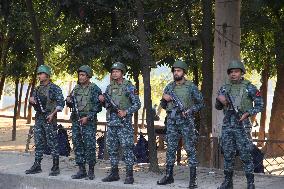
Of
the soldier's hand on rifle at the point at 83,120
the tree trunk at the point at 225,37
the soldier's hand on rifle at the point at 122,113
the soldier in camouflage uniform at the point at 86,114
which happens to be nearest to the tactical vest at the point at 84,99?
the soldier in camouflage uniform at the point at 86,114

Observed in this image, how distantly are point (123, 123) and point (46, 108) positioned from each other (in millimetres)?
1417

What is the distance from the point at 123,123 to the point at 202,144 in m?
2.49

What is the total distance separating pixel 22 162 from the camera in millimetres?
10109

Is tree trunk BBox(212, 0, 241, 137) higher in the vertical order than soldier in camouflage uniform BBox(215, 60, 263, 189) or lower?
higher

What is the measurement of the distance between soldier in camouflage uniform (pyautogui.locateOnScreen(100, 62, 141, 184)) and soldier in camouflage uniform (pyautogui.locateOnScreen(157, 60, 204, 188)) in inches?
22.2

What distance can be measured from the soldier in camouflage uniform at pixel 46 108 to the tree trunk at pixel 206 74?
9.42 ft

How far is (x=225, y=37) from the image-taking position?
9.89 m

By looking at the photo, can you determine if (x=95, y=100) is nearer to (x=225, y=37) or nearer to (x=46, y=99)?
Result: (x=46, y=99)

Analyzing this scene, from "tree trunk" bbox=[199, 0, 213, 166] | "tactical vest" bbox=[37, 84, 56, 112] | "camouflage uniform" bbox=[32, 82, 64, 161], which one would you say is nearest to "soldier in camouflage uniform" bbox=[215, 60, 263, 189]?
"tree trunk" bbox=[199, 0, 213, 166]

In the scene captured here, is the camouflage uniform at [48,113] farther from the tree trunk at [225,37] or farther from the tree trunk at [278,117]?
the tree trunk at [278,117]

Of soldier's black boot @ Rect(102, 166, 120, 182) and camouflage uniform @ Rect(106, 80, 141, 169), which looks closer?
camouflage uniform @ Rect(106, 80, 141, 169)

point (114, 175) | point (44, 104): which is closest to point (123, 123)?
point (114, 175)

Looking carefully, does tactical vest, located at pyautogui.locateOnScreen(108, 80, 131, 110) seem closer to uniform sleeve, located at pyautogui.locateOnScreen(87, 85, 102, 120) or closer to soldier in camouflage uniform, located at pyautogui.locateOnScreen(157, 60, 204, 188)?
uniform sleeve, located at pyautogui.locateOnScreen(87, 85, 102, 120)

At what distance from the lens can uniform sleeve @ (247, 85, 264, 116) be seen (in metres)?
7.03
